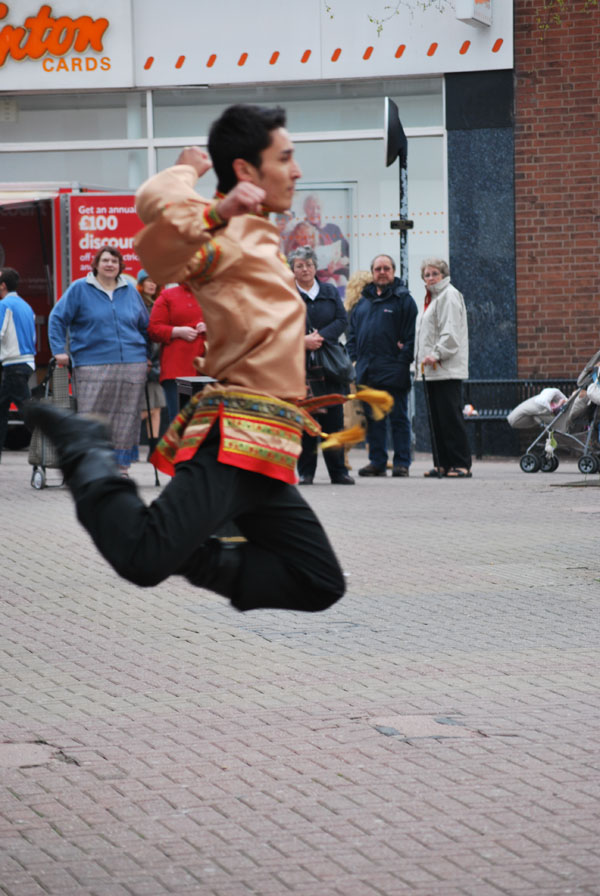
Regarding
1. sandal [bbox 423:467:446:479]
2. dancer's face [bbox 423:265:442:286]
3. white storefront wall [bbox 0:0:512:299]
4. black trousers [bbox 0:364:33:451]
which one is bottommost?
sandal [bbox 423:467:446:479]

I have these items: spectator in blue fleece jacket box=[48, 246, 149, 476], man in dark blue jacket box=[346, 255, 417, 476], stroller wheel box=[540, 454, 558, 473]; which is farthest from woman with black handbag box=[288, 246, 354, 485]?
stroller wheel box=[540, 454, 558, 473]

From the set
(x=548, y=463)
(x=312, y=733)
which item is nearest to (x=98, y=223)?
(x=548, y=463)

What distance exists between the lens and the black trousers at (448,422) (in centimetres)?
1506

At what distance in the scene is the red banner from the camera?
18.5 meters

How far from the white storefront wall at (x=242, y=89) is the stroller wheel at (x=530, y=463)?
4152 millimetres

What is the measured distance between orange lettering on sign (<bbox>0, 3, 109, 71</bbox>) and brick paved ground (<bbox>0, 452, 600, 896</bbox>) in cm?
1179

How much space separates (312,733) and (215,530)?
153 cm

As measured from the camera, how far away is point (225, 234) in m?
4.21

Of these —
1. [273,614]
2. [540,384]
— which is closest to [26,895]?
[273,614]

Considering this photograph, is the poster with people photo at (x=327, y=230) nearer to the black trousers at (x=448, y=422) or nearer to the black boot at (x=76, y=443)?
the black trousers at (x=448, y=422)

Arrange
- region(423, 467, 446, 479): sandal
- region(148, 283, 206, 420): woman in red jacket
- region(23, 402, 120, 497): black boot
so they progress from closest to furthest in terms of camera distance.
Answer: region(23, 402, 120, 497): black boot, region(148, 283, 206, 420): woman in red jacket, region(423, 467, 446, 479): sandal

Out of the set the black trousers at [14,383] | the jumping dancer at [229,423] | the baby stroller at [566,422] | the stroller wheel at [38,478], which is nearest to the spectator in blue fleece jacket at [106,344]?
the stroller wheel at [38,478]

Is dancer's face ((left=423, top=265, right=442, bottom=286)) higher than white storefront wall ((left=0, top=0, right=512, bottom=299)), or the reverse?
white storefront wall ((left=0, top=0, right=512, bottom=299))

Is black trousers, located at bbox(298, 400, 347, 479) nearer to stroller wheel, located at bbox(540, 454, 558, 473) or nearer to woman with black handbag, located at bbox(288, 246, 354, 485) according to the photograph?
woman with black handbag, located at bbox(288, 246, 354, 485)
